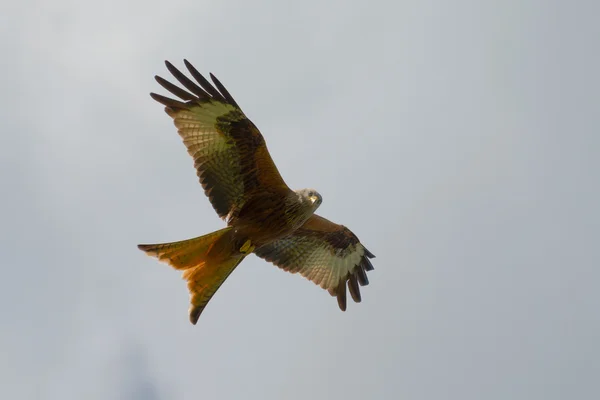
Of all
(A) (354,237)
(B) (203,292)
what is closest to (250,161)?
(B) (203,292)

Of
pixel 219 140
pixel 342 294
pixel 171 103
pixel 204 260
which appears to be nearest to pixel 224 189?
pixel 219 140

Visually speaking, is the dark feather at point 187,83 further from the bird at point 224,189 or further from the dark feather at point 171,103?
the dark feather at point 171,103

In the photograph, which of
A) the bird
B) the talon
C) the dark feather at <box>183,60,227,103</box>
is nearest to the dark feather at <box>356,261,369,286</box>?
the bird

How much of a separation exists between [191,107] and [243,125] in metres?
0.71

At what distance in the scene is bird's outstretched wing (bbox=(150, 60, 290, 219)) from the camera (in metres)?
10.4

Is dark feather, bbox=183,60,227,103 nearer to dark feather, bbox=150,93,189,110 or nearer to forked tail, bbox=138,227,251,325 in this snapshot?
dark feather, bbox=150,93,189,110

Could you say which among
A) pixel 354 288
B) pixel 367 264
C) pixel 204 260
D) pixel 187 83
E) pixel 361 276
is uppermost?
pixel 187 83

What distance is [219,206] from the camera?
10.8 m

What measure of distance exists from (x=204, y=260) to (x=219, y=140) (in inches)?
62.4

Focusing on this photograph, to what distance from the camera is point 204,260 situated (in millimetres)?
10500

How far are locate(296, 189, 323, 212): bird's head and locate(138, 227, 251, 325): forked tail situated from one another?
3.24ft

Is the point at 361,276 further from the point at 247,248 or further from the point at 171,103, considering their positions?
the point at 171,103

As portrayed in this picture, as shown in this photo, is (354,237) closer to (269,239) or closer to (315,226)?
(315,226)

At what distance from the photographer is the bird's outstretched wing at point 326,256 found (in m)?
12.4
